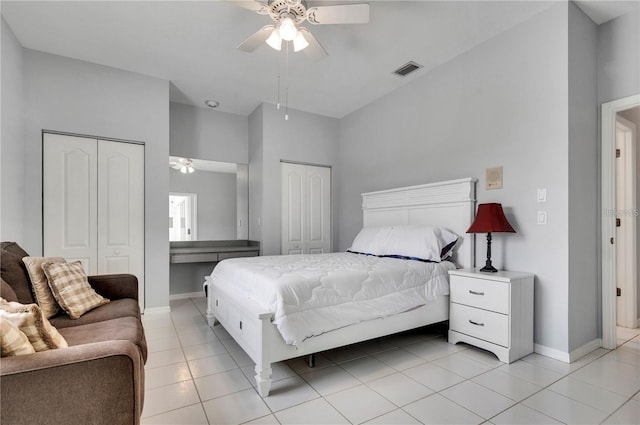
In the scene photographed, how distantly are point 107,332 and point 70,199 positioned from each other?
95.6 inches

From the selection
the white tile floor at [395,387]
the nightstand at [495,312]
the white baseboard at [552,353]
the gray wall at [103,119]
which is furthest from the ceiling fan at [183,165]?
the white baseboard at [552,353]

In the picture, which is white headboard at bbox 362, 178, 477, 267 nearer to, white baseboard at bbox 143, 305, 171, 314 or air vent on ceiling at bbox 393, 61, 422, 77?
air vent on ceiling at bbox 393, 61, 422, 77

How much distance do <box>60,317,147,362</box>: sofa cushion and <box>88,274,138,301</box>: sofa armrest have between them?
0.61m

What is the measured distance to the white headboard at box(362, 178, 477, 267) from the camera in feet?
10.2

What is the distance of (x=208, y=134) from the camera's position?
15.7 ft

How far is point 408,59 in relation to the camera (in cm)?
341

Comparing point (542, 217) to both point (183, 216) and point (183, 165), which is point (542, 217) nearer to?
point (183, 216)

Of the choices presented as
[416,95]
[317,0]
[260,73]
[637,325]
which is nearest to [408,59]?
[416,95]

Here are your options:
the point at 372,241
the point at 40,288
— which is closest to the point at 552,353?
the point at 372,241

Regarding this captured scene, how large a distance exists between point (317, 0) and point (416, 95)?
1.90 metres

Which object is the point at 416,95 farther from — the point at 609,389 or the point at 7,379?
the point at 7,379

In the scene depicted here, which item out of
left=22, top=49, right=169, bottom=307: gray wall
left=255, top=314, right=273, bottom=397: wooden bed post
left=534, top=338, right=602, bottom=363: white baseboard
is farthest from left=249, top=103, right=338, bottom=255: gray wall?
left=534, top=338, right=602, bottom=363: white baseboard

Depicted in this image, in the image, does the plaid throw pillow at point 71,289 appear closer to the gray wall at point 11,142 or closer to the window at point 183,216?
the gray wall at point 11,142

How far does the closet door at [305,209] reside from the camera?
4812 millimetres
